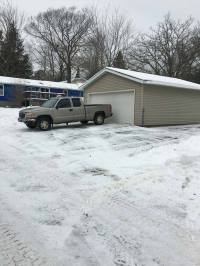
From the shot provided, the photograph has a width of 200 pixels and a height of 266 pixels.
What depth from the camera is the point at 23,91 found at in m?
33.5

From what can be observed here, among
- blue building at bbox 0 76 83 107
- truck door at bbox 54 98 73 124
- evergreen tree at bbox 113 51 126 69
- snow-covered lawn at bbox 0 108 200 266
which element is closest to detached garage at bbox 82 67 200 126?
truck door at bbox 54 98 73 124

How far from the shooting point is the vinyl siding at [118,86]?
737 inches

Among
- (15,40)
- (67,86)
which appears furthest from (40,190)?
(15,40)

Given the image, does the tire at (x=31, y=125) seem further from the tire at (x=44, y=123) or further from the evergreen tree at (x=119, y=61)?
the evergreen tree at (x=119, y=61)

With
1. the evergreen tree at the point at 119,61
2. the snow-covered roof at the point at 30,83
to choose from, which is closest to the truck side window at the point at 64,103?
the snow-covered roof at the point at 30,83

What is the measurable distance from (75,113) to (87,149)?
276 inches

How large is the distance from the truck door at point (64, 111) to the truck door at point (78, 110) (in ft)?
0.77

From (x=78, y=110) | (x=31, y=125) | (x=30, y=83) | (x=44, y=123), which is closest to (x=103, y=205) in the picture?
(x=44, y=123)

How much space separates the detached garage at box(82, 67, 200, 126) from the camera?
18.8 meters

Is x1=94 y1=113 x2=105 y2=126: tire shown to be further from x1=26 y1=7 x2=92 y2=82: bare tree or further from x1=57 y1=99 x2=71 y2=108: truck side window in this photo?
x1=26 y1=7 x2=92 y2=82: bare tree

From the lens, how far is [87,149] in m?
11.4

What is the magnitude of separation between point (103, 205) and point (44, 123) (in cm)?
1145

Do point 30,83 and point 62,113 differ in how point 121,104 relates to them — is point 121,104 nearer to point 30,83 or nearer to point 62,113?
point 62,113

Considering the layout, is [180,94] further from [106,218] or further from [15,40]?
[15,40]
